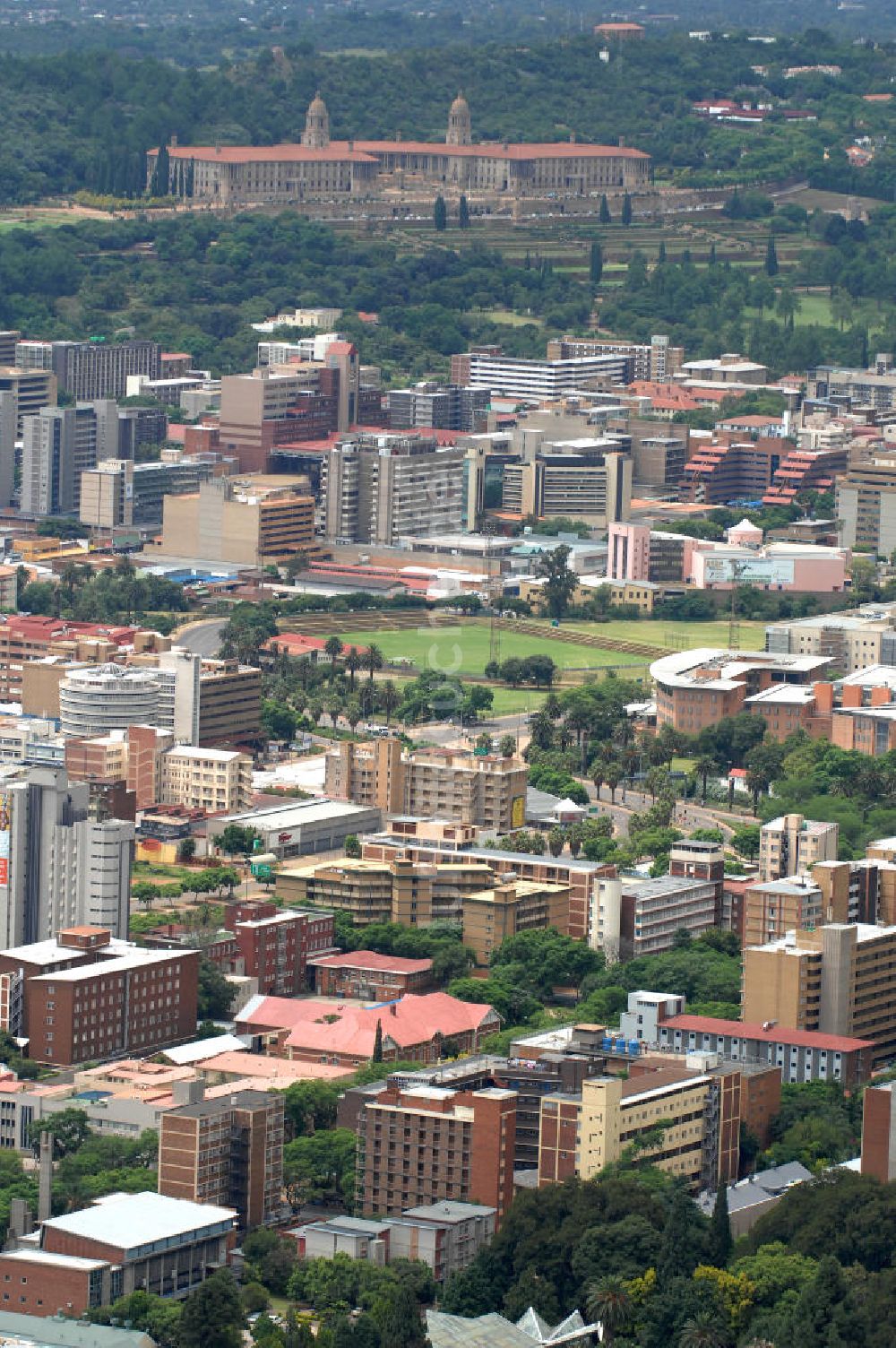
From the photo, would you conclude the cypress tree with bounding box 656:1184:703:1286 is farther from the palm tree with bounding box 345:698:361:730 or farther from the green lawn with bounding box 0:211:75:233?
the green lawn with bounding box 0:211:75:233

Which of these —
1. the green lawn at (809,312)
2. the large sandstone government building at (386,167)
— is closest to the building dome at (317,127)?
the large sandstone government building at (386,167)

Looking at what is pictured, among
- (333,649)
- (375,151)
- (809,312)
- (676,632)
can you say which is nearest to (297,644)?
(333,649)

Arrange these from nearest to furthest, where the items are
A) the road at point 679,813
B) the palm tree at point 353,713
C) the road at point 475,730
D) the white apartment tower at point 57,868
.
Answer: the white apartment tower at point 57,868 → the road at point 679,813 → the road at point 475,730 → the palm tree at point 353,713

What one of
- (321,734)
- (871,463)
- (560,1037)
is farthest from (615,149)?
(560,1037)

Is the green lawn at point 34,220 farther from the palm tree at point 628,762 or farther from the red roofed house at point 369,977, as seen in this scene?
the red roofed house at point 369,977

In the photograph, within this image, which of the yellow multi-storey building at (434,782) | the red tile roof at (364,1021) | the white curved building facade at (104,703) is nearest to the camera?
the red tile roof at (364,1021)

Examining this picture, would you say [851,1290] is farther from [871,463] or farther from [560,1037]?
[871,463]
